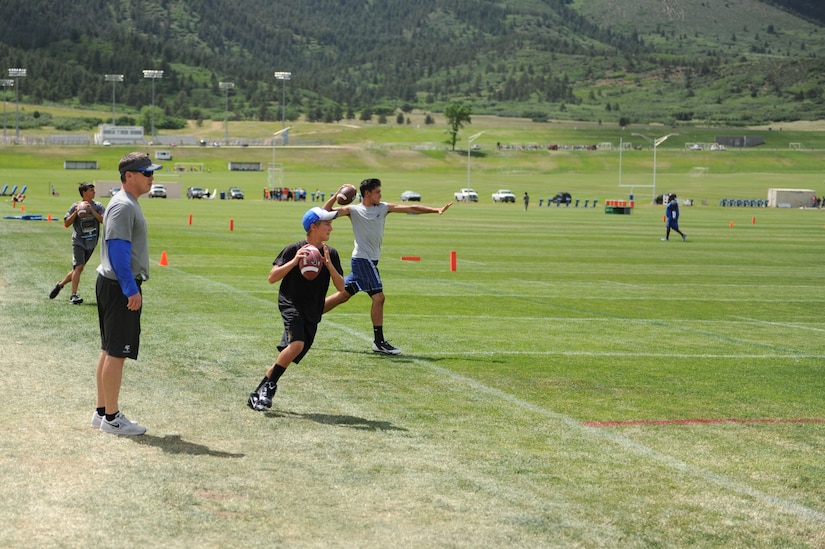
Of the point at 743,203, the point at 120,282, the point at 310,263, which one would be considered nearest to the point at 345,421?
the point at 310,263

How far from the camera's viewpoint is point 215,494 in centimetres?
798

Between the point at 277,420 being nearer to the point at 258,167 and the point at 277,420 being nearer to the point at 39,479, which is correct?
the point at 39,479

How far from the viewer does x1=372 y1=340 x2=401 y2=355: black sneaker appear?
586 inches

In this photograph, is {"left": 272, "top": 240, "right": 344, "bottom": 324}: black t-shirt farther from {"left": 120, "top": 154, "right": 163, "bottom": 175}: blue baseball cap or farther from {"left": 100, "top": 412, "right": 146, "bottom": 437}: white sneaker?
{"left": 100, "top": 412, "right": 146, "bottom": 437}: white sneaker

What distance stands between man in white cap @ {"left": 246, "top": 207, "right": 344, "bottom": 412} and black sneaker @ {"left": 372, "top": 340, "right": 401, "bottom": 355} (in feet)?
12.1

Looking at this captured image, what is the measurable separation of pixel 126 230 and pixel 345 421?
272 cm

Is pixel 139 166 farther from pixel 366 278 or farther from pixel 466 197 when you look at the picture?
pixel 466 197

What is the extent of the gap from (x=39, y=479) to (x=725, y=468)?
534 centimetres

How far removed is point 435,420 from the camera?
425 inches

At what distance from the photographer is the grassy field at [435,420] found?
295 inches

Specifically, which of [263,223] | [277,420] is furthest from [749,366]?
[263,223]

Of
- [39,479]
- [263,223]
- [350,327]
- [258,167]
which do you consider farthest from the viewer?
[258,167]

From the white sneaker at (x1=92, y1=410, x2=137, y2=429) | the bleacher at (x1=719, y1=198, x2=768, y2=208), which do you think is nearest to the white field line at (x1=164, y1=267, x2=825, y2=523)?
the white sneaker at (x1=92, y1=410, x2=137, y2=429)

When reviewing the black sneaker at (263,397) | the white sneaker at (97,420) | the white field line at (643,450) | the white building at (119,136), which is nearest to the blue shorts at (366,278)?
the white field line at (643,450)
